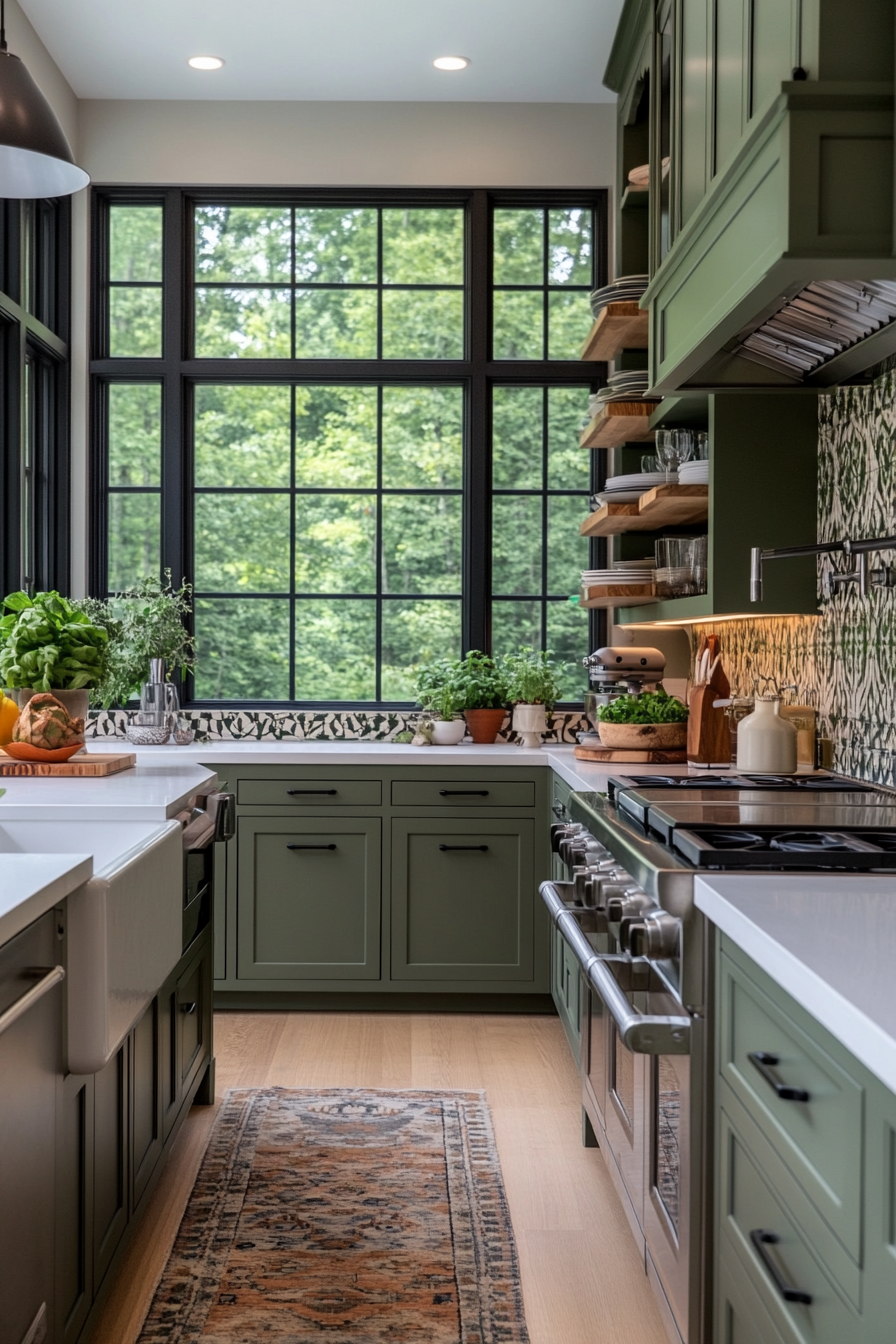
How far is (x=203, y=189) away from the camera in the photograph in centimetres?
474

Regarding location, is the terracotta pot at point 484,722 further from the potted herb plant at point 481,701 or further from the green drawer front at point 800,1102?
the green drawer front at point 800,1102

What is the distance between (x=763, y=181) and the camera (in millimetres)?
2023

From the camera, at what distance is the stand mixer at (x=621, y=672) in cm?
418

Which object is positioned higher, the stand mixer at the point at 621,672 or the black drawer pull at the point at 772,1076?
the stand mixer at the point at 621,672

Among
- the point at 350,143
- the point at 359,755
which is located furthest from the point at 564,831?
the point at 350,143

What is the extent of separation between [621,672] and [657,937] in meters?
2.49

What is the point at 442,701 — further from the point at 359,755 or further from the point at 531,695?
the point at 359,755

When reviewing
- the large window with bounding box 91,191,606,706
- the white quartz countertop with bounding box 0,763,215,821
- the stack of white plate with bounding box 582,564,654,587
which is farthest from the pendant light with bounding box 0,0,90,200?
the large window with bounding box 91,191,606,706

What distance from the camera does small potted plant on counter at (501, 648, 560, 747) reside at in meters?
4.46

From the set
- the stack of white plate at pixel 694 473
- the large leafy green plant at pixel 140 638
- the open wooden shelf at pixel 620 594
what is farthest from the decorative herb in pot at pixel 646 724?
the large leafy green plant at pixel 140 638

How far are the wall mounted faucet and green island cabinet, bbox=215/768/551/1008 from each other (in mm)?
1496

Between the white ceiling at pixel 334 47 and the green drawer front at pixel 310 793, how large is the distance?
256cm

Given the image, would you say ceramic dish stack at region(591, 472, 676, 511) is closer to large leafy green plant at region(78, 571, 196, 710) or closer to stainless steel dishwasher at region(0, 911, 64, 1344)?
large leafy green plant at region(78, 571, 196, 710)

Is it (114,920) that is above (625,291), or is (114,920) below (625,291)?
below
